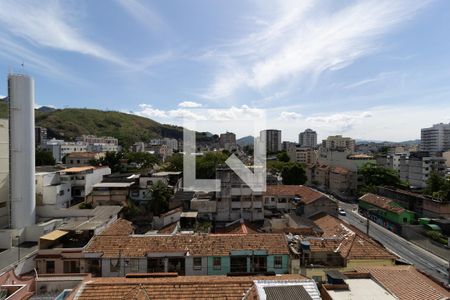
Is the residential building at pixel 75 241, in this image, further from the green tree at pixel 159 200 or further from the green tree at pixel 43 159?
the green tree at pixel 43 159

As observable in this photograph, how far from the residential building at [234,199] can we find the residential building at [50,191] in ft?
42.4

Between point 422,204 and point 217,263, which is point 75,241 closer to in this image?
point 217,263

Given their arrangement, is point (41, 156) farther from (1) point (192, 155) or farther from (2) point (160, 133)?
(2) point (160, 133)

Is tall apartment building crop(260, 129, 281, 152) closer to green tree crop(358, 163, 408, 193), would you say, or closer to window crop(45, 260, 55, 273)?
green tree crop(358, 163, 408, 193)

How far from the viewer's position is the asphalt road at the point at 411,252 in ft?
65.5

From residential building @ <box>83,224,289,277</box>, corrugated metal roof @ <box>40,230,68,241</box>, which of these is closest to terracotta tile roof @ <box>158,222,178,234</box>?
residential building @ <box>83,224,289,277</box>

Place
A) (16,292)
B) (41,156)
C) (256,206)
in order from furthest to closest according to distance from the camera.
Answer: (41,156) → (256,206) → (16,292)

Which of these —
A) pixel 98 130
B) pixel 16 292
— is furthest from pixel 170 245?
pixel 98 130

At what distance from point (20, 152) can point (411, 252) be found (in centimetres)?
3057

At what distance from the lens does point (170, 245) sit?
583 inches

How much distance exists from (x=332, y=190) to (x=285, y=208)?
24.0 metres

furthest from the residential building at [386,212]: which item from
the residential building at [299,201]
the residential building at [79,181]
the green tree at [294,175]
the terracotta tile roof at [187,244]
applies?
the residential building at [79,181]

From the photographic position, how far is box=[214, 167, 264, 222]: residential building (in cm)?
2278

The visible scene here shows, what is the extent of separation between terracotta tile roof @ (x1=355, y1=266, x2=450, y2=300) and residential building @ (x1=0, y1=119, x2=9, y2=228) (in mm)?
24215
